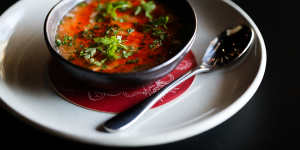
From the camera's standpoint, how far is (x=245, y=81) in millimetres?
1961

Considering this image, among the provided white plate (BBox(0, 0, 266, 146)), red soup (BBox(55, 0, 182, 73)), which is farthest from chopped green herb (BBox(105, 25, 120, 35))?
white plate (BBox(0, 0, 266, 146))

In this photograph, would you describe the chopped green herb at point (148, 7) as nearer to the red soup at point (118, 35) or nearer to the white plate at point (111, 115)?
the red soup at point (118, 35)

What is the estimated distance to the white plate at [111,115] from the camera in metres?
1.61

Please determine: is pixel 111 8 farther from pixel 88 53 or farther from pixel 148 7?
pixel 88 53

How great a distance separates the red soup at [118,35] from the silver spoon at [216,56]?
169 millimetres

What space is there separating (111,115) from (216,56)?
79 cm

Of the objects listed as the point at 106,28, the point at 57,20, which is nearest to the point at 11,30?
the point at 57,20

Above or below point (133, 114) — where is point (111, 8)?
above

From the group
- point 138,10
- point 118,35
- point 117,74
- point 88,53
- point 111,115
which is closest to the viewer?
point 117,74

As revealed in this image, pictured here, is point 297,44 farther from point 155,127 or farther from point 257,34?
point 155,127

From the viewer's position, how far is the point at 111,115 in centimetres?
179

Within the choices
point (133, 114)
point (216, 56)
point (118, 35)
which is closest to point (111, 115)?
point (133, 114)

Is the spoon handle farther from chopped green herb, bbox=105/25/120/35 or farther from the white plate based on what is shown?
chopped green herb, bbox=105/25/120/35

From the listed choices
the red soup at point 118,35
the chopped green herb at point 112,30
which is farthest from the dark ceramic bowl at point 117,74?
the chopped green herb at point 112,30
